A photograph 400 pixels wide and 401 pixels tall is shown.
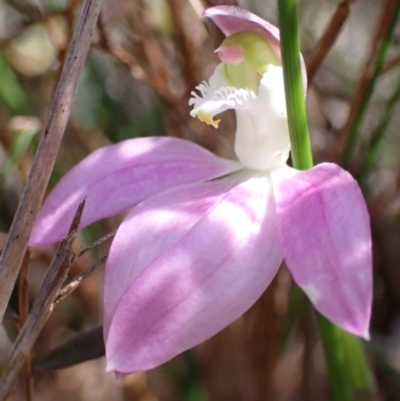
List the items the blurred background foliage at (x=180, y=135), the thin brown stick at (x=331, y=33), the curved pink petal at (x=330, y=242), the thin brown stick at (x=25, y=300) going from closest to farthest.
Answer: the curved pink petal at (x=330, y=242)
the thin brown stick at (x=25, y=300)
the thin brown stick at (x=331, y=33)
the blurred background foliage at (x=180, y=135)

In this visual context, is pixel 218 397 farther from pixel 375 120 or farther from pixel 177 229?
pixel 177 229

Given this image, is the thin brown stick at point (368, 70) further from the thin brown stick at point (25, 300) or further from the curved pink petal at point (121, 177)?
the thin brown stick at point (25, 300)

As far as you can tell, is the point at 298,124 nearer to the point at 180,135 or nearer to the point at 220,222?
the point at 220,222

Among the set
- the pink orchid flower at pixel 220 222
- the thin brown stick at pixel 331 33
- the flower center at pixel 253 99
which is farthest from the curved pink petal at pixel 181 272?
the thin brown stick at pixel 331 33

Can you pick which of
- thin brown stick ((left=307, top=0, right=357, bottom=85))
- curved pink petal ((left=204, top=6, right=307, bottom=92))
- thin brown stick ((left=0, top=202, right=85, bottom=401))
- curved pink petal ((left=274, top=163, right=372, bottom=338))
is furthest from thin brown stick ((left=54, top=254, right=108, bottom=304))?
thin brown stick ((left=307, top=0, right=357, bottom=85))

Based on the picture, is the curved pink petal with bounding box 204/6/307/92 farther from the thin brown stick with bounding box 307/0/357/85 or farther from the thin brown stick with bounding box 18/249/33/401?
the thin brown stick with bounding box 18/249/33/401

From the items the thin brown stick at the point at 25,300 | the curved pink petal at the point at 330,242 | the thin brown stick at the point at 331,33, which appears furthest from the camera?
the thin brown stick at the point at 331,33
